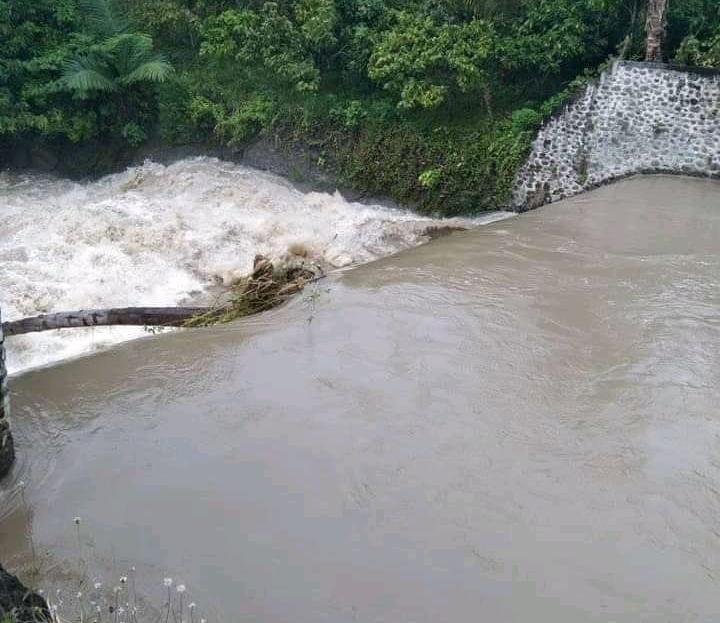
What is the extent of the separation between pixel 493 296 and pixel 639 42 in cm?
637

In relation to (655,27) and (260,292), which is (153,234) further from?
(655,27)

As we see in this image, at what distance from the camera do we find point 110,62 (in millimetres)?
12531

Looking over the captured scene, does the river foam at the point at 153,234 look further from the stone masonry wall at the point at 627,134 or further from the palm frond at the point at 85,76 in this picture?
the palm frond at the point at 85,76

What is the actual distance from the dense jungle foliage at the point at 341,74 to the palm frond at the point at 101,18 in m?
0.02

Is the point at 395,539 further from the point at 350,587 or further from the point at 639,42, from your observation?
the point at 639,42

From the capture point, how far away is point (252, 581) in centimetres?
430

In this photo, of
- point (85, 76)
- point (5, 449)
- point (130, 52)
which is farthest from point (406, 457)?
point (130, 52)

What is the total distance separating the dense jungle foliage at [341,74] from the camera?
1149cm

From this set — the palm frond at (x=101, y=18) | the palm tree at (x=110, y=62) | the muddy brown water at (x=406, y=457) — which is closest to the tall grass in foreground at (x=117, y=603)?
the muddy brown water at (x=406, y=457)

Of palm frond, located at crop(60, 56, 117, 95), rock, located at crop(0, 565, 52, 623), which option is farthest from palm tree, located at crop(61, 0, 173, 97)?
rock, located at crop(0, 565, 52, 623)

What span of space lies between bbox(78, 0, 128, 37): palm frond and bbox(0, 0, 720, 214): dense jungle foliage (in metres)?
0.02

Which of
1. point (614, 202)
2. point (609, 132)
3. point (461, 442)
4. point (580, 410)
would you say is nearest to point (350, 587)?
point (461, 442)

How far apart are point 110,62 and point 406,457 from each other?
32.8 ft

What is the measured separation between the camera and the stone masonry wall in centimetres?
1083
